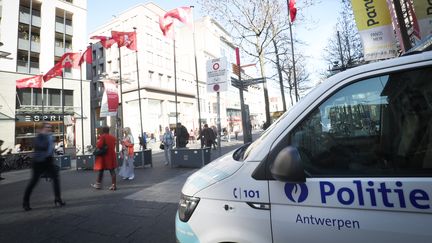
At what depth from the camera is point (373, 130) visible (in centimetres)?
174

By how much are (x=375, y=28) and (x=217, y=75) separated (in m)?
4.09

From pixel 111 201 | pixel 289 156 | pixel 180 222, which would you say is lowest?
pixel 111 201

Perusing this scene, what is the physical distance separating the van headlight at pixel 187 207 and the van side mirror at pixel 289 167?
2.29ft

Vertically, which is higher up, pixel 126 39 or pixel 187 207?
pixel 126 39

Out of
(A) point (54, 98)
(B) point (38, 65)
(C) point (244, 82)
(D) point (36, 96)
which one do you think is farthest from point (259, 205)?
(B) point (38, 65)

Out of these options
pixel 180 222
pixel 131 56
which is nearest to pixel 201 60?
pixel 131 56

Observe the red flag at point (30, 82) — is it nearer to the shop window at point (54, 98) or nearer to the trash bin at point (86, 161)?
the shop window at point (54, 98)

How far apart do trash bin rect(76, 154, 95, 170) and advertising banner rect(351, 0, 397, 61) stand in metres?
13.2

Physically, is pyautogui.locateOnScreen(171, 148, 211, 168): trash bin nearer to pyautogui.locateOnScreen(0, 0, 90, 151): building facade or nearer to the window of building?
pyautogui.locateOnScreen(0, 0, 90, 151): building facade

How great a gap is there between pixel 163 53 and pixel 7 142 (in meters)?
24.6

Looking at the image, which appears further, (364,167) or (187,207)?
(187,207)

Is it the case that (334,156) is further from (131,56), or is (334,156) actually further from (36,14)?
(131,56)

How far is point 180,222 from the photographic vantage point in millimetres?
2080

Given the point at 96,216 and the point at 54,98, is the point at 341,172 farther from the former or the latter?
the point at 54,98
